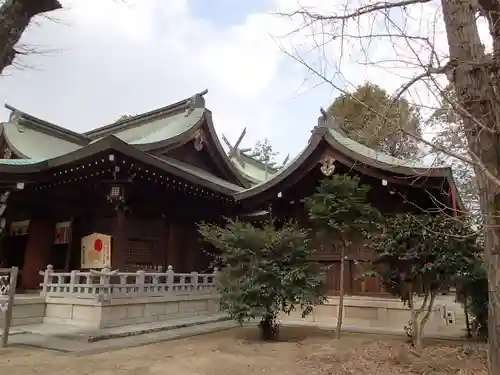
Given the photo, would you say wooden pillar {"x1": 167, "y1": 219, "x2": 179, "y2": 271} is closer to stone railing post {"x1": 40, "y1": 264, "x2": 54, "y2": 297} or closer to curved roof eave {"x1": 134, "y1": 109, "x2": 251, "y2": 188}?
curved roof eave {"x1": 134, "y1": 109, "x2": 251, "y2": 188}

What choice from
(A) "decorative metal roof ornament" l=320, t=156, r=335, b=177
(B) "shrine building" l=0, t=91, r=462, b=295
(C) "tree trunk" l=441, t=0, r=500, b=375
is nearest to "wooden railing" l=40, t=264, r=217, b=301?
(B) "shrine building" l=0, t=91, r=462, b=295

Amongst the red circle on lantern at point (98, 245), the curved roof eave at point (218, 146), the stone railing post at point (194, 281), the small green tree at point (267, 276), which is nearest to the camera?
the small green tree at point (267, 276)

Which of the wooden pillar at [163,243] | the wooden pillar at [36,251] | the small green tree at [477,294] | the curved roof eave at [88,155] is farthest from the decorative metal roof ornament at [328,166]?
the wooden pillar at [36,251]

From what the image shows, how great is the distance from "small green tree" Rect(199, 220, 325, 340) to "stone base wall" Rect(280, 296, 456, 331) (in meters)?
2.31

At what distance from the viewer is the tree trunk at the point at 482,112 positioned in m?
3.68

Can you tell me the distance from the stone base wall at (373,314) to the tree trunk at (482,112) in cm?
756

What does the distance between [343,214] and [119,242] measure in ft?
22.4

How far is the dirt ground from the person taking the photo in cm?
632

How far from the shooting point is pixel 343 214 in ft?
28.5

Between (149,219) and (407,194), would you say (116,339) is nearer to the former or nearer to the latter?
(149,219)

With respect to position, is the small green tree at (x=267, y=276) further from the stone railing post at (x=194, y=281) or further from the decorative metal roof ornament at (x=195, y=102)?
the decorative metal roof ornament at (x=195, y=102)

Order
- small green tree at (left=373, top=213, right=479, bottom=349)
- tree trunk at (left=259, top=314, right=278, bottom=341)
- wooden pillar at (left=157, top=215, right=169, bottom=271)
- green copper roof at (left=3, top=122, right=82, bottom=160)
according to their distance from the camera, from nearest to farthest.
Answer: small green tree at (left=373, top=213, right=479, bottom=349) → tree trunk at (left=259, top=314, right=278, bottom=341) → wooden pillar at (left=157, top=215, right=169, bottom=271) → green copper roof at (left=3, top=122, right=82, bottom=160)

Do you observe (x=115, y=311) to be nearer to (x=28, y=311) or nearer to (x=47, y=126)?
(x=28, y=311)

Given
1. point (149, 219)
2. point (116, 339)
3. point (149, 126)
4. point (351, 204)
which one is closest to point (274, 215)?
point (149, 219)
